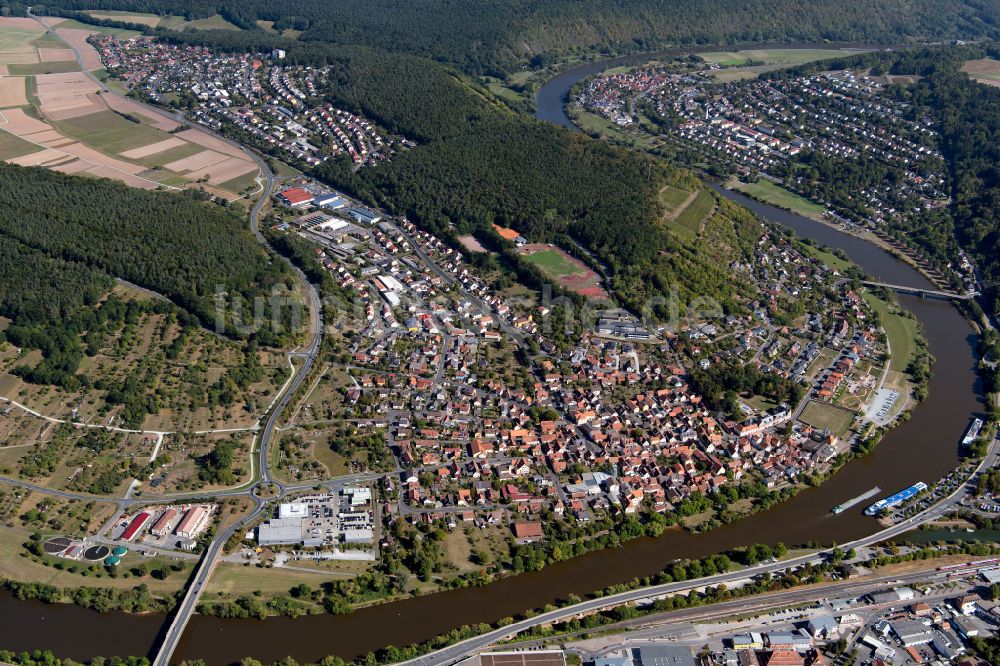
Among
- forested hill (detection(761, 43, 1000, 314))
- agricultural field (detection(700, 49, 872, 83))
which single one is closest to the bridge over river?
forested hill (detection(761, 43, 1000, 314))

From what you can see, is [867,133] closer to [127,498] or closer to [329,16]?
[329,16]

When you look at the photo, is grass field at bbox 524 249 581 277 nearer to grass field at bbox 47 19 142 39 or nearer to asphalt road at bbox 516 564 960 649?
asphalt road at bbox 516 564 960 649

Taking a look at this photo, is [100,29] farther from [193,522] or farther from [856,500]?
[856,500]

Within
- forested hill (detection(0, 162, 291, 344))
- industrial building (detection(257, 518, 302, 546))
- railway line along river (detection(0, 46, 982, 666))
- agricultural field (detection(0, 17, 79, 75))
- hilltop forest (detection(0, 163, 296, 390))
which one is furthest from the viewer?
agricultural field (detection(0, 17, 79, 75))

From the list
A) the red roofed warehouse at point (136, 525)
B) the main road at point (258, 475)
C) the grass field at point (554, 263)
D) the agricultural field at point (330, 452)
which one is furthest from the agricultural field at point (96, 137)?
the red roofed warehouse at point (136, 525)

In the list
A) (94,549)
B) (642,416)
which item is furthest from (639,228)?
(94,549)

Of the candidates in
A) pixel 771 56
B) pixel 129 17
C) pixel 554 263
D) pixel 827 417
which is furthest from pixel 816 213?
pixel 129 17
